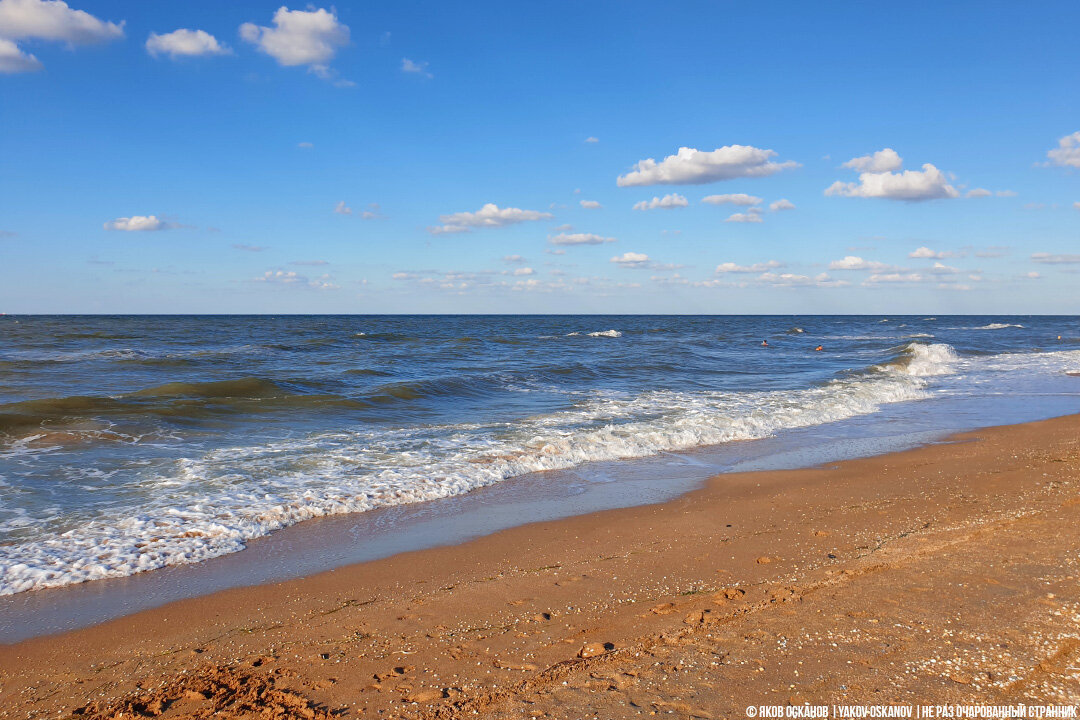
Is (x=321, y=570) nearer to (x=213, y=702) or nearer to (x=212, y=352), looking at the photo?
(x=213, y=702)

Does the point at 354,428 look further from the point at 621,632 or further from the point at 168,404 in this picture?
the point at 621,632

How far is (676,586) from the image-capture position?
4535 mm

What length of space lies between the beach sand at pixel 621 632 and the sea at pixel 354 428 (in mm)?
1631

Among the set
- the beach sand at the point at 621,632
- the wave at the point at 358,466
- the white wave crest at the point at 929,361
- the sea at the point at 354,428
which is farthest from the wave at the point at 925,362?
the beach sand at the point at 621,632

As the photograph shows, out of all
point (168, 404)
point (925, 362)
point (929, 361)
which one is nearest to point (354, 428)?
point (168, 404)

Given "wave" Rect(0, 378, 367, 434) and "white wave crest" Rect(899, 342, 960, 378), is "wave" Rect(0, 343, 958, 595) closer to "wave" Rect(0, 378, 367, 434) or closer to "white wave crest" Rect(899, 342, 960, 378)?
"wave" Rect(0, 378, 367, 434)

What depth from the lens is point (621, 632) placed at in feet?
12.5

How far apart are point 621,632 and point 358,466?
555 centimetres

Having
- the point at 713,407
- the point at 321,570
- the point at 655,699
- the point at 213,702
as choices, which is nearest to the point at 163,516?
the point at 321,570

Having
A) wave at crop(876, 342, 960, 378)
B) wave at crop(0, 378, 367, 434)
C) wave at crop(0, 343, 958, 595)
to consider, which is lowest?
wave at crop(0, 343, 958, 595)

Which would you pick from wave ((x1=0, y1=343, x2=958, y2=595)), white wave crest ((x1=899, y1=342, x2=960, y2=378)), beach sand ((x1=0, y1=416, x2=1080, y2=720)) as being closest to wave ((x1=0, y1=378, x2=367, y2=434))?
wave ((x1=0, y1=343, x2=958, y2=595))

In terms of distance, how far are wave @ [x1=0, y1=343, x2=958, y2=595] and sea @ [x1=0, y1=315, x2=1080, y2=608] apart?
0.10 feet

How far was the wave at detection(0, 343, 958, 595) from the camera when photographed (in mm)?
5500

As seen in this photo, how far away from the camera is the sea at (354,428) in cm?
626
